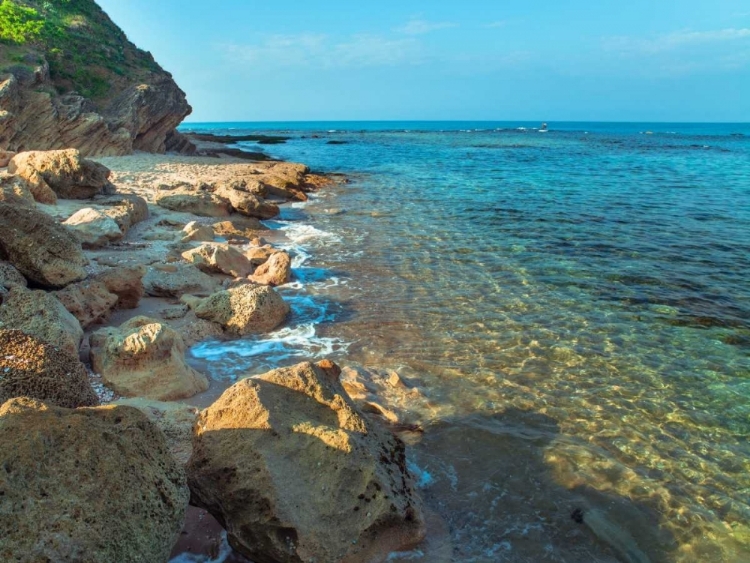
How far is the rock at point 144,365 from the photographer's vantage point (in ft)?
18.8

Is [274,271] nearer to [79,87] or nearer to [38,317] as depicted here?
[38,317]

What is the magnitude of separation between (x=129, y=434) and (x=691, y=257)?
13.1 m

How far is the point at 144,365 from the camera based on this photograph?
583 centimetres

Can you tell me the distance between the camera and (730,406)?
6.41 m

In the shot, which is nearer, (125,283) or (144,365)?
(144,365)

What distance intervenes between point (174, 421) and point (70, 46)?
31.5 metres

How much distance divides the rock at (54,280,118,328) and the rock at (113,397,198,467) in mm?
2331

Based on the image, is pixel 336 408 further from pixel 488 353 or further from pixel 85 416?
pixel 488 353

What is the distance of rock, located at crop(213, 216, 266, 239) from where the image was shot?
1400 centimetres

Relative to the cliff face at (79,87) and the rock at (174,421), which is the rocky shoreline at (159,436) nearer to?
the rock at (174,421)

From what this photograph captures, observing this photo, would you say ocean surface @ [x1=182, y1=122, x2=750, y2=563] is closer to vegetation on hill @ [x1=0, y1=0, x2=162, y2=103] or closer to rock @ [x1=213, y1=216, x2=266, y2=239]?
rock @ [x1=213, y1=216, x2=266, y2=239]

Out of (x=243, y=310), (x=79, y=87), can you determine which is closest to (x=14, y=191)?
(x=243, y=310)

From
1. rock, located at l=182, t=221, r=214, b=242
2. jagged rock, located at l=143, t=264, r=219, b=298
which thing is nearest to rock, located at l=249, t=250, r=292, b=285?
jagged rock, located at l=143, t=264, r=219, b=298

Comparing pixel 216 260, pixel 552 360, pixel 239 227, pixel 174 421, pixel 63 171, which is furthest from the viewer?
pixel 239 227
